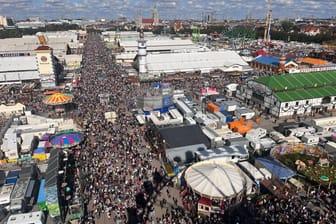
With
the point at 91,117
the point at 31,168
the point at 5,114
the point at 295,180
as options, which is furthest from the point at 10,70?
the point at 295,180

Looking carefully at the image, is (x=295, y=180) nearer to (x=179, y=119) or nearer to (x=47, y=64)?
(x=179, y=119)

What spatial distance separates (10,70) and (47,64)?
10475mm

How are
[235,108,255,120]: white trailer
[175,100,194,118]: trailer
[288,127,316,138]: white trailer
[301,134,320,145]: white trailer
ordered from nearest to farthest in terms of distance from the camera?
[301,134,320,145]: white trailer < [288,127,316,138]: white trailer < [175,100,194,118]: trailer < [235,108,255,120]: white trailer

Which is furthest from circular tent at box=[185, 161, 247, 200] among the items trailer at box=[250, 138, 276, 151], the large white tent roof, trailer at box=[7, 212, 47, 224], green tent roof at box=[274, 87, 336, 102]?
the large white tent roof

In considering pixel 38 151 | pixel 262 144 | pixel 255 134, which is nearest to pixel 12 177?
pixel 38 151

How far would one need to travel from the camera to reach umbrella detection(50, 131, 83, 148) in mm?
25702

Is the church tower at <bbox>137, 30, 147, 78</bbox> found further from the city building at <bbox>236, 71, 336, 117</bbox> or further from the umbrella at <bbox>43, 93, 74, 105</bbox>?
the city building at <bbox>236, 71, 336, 117</bbox>

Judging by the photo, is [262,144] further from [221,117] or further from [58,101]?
[58,101]

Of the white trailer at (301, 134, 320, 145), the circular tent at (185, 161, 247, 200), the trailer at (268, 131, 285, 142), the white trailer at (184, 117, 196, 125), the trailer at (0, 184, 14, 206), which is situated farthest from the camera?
the white trailer at (184, 117, 196, 125)

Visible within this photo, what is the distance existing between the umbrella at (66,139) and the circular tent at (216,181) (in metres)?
12.5

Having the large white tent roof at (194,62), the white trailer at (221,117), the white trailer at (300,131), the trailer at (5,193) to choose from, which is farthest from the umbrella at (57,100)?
the white trailer at (300,131)

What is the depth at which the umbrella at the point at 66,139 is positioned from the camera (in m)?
25.7

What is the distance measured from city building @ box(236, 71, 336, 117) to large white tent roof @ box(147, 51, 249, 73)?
22399 mm

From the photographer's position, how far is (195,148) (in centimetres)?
2512
